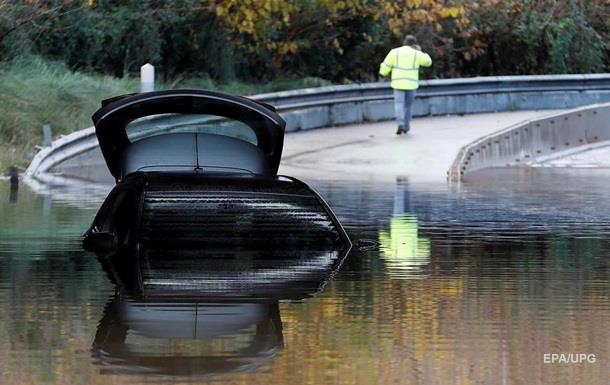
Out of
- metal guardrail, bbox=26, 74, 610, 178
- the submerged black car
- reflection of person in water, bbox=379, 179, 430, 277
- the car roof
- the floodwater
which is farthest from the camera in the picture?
metal guardrail, bbox=26, 74, 610, 178

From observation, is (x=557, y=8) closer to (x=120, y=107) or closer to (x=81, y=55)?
(x=81, y=55)

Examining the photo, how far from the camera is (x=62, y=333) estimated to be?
33.4ft

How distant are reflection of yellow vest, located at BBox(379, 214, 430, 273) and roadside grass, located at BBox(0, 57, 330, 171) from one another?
1009 centimetres

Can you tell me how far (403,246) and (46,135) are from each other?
512 inches

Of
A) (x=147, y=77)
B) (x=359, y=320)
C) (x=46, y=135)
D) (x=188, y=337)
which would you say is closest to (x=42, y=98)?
(x=147, y=77)

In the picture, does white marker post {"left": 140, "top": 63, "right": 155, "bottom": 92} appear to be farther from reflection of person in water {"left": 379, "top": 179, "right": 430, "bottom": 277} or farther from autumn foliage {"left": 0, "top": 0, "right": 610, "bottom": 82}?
reflection of person in water {"left": 379, "top": 179, "right": 430, "bottom": 277}

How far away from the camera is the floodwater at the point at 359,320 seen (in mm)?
8828

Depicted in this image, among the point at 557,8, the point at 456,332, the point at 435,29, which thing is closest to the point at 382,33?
the point at 435,29

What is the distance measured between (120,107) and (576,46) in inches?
1257

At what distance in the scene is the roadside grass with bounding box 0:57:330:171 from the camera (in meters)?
29.7

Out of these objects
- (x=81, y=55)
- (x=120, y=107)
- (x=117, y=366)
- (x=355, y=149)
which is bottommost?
(x=117, y=366)

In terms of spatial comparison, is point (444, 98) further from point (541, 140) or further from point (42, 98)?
point (42, 98)

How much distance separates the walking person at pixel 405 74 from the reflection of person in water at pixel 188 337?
23744 mm

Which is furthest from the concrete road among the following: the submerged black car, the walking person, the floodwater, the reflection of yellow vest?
the submerged black car
